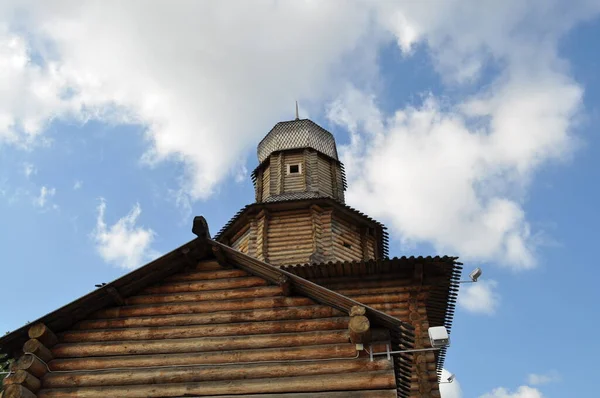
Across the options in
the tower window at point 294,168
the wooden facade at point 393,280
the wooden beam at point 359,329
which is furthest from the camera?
the tower window at point 294,168

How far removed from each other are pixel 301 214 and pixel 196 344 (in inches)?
420

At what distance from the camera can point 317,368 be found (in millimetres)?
7406

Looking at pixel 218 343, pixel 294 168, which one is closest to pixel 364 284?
pixel 218 343

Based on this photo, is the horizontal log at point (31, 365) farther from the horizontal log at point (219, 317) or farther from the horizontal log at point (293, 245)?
the horizontal log at point (293, 245)

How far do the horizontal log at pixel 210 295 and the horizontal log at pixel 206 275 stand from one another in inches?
11.8

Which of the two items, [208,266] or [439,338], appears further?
[208,266]

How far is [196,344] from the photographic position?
7.97 meters

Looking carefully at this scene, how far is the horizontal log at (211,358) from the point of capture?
297 inches

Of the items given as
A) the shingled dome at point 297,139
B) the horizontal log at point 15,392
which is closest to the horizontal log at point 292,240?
the shingled dome at point 297,139

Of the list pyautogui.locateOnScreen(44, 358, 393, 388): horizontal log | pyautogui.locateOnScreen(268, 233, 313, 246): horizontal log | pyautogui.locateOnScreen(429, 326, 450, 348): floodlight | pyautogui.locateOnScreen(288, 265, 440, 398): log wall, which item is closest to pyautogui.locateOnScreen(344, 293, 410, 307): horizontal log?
pyautogui.locateOnScreen(288, 265, 440, 398): log wall

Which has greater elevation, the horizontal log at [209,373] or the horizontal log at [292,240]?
the horizontal log at [292,240]

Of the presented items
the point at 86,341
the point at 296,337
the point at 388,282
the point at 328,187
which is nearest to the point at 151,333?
the point at 86,341

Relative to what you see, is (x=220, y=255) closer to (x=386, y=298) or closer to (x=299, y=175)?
(x=386, y=298)

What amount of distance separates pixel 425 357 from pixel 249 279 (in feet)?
18.4
